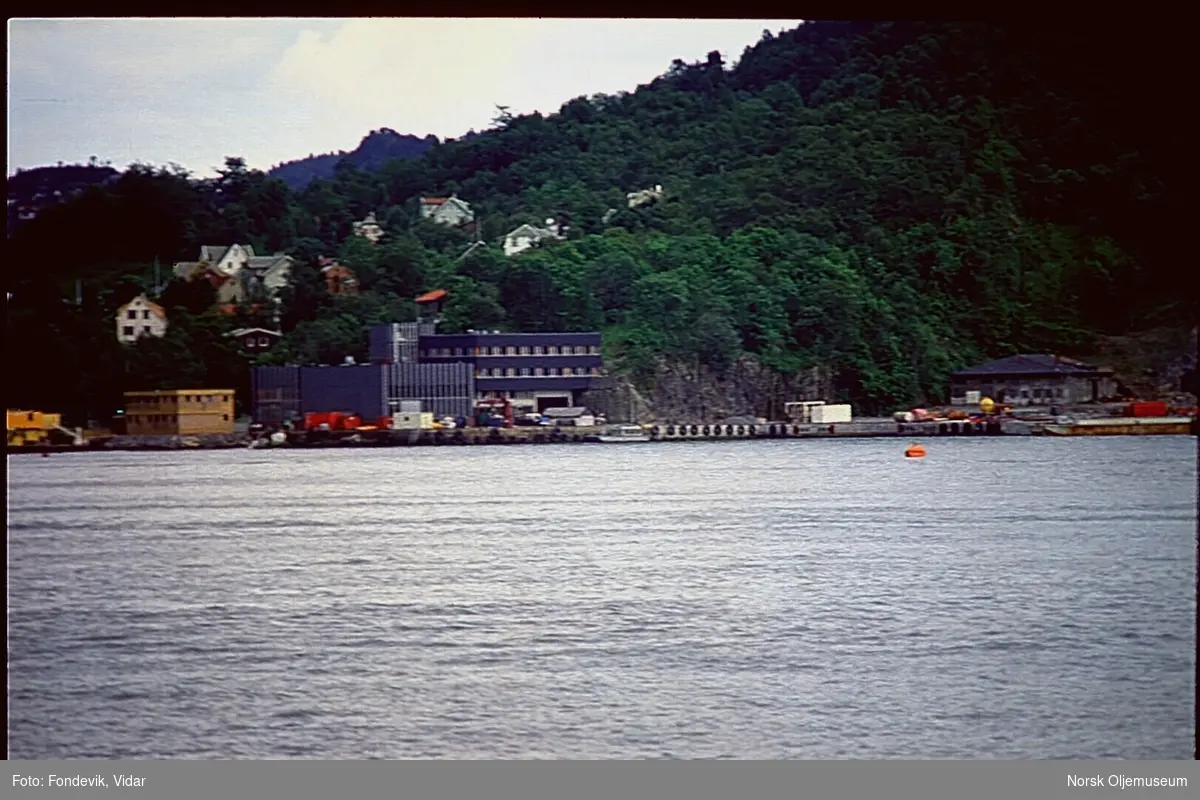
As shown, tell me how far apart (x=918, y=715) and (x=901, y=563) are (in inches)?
139

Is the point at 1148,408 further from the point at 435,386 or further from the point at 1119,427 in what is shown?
the point at 435,386

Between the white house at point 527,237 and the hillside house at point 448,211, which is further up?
the hillside house at point 448,211

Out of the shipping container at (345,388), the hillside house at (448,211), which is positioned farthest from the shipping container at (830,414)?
the shipping container at (345,388)

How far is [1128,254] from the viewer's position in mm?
10828

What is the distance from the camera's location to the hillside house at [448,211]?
44.2ft

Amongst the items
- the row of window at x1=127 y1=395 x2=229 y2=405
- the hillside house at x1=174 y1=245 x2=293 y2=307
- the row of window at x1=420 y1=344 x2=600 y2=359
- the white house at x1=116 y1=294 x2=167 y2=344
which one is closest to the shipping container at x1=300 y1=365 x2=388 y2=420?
the row of window at x1=420 y1=344 x2=600 y2=359

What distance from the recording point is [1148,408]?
1214cm

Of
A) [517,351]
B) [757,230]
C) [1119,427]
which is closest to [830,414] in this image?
[757,230]

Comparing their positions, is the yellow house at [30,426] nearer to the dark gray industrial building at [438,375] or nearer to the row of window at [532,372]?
the dark gray industrial building at [438,375]

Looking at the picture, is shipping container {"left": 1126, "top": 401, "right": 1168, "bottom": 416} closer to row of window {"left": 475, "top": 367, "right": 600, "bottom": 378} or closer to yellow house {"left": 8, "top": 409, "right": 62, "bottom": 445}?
row of window {"left": 475, "top": 367, "right": 600, "bottom": 378}

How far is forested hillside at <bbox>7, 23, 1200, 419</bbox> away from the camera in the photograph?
1059 centimetres

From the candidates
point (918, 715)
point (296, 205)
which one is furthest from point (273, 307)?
point (918, 715)

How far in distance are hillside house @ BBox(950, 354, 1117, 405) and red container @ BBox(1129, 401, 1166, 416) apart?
0.64ft

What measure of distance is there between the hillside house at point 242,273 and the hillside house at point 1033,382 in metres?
5.37
